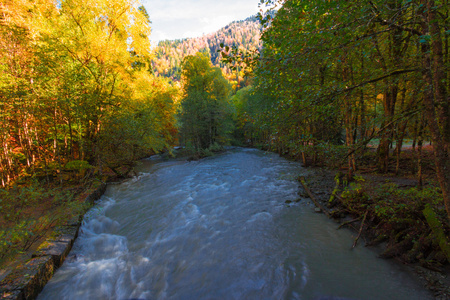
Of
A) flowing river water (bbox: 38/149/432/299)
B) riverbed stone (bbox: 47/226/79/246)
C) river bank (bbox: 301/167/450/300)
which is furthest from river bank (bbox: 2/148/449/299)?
riverbed stone (bbox: 47/226/79/246)

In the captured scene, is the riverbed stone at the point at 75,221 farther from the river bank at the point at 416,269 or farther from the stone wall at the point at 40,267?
the river bank at the point at 416,269

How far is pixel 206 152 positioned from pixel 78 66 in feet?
55.0

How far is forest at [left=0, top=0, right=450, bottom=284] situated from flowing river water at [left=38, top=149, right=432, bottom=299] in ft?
3.24

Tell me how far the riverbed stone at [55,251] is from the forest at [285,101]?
31 centimetres

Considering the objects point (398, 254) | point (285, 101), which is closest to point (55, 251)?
point (285, 101)

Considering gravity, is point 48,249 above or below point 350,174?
below

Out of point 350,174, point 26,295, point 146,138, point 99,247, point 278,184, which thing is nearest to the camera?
point 26,295

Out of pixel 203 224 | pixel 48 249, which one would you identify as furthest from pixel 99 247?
pixel 203 224

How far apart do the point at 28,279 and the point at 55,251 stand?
1054 mm

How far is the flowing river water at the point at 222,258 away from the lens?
363 cm

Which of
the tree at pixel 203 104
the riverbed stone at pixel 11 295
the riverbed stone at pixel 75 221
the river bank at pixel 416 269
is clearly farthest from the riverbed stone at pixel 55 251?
the tree at pixel 203 104

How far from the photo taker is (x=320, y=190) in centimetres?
829

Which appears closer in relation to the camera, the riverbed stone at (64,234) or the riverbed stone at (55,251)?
the riverbed stone at (55,251)

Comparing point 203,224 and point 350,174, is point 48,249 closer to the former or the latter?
point 203,224
